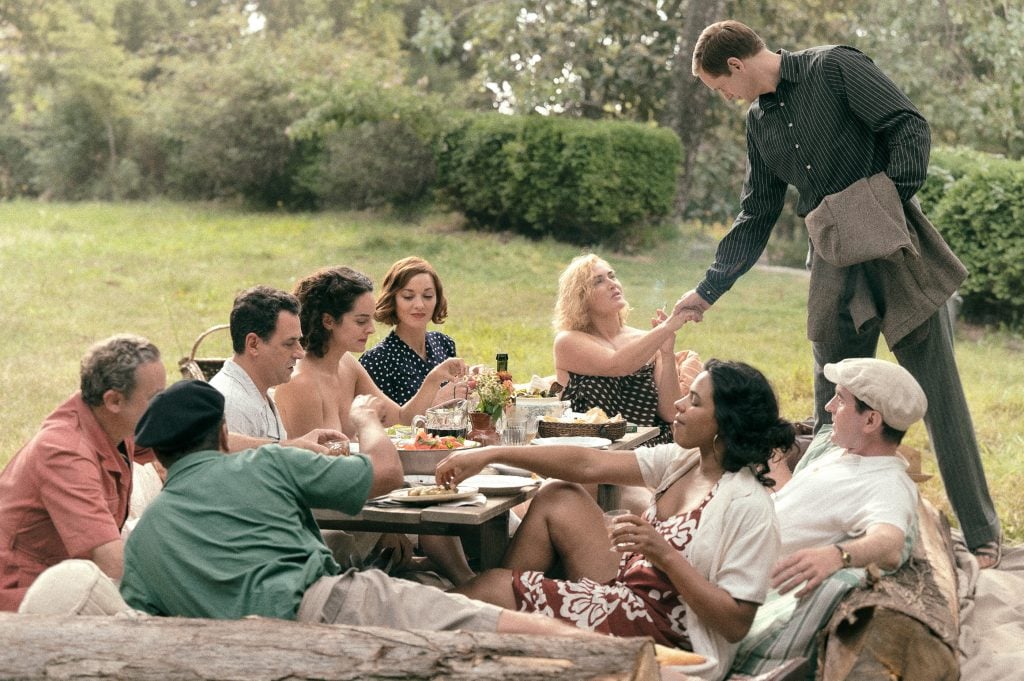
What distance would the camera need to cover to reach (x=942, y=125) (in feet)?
52.5

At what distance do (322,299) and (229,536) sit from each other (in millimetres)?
2057

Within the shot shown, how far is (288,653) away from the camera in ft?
10.1

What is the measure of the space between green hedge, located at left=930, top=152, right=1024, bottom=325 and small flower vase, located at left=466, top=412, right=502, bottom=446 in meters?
7.78

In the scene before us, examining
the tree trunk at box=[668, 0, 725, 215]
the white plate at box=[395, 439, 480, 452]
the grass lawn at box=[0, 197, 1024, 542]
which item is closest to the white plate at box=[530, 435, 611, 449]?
the white plate at box=[395, 439, 480, 452]

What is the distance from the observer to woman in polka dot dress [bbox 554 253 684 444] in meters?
6.14

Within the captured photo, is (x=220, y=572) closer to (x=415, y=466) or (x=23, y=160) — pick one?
(x=415, y=466)

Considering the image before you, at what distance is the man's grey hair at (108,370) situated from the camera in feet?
12.1

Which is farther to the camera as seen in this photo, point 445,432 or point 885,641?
point 445,432

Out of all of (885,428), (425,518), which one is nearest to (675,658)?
(425,518)

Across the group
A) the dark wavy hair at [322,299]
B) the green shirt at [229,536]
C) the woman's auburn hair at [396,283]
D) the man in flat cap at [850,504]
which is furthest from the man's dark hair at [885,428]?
the woman's auburn hair at [396,283]

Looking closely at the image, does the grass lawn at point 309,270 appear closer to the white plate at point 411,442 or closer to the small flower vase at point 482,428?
the small flower vase at point 482,428

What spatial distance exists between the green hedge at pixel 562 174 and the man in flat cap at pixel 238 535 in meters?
11.1

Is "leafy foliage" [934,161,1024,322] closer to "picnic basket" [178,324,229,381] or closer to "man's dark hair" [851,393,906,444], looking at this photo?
"picnic basket" [178,324,229,381]

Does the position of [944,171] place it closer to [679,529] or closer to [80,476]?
[679,529]
